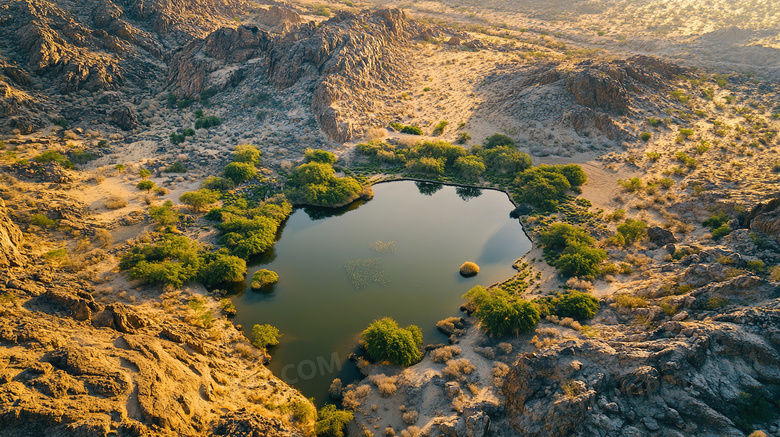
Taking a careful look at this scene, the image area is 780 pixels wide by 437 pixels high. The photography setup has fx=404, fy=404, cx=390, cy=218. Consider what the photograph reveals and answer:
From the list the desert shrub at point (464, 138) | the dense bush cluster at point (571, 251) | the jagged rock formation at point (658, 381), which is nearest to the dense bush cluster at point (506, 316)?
the jagged rock formation at point (658, 381)

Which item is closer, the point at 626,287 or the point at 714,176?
the point at 626,287

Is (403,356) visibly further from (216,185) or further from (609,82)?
(609,82)

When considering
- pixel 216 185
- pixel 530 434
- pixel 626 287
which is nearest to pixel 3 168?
pixel 216 185

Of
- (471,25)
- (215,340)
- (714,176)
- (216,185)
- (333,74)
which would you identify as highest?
(471,25)

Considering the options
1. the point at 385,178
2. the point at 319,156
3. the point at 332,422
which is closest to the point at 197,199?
the point at 319,156

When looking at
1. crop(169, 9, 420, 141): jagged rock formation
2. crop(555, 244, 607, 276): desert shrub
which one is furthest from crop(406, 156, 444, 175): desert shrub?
crop(555, 244, 607, 276): desert shrub

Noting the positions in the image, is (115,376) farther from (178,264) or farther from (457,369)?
(457,369)

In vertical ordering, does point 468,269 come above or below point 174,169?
below
